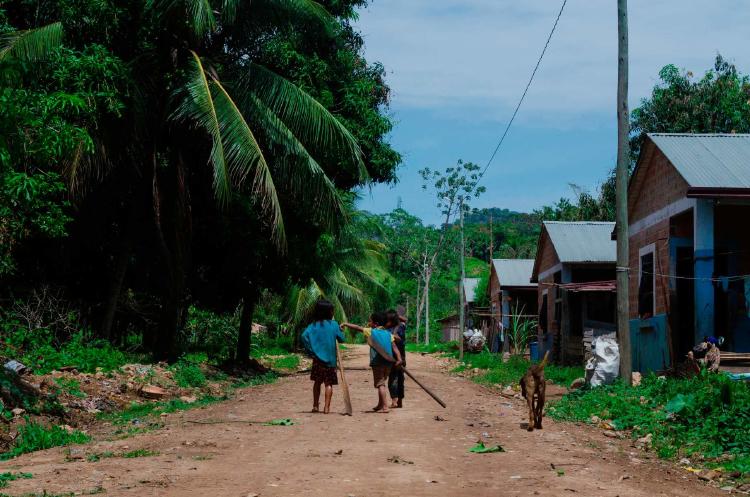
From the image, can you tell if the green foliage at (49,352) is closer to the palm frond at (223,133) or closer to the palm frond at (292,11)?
the palm frond at (223,133)

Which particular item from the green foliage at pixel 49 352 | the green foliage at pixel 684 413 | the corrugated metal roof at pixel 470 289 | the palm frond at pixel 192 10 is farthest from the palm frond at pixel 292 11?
the corrugated metal roof at pixel 470 289

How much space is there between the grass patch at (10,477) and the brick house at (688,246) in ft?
38.0

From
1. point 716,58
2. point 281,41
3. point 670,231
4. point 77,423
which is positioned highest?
point 716,58

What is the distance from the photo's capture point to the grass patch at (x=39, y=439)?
9.19 meters

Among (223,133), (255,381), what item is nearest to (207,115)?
(223,133)

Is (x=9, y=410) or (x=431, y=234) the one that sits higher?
(x=431, y=234)

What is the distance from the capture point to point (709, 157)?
16969 mm

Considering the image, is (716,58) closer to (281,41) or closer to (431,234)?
(281,41)

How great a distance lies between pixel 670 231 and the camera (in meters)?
17.5

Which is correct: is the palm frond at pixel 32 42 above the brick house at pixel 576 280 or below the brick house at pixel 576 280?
above

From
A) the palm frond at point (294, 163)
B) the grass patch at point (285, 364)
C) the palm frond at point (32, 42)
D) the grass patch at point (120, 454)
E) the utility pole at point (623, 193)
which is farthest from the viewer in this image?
the grass patch at point (285, 364)

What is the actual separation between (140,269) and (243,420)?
1103 cm

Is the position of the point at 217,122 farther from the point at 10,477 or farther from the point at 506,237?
the point at 506,237

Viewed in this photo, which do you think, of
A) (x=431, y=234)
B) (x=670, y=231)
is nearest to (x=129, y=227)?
(x=670, y=231)
